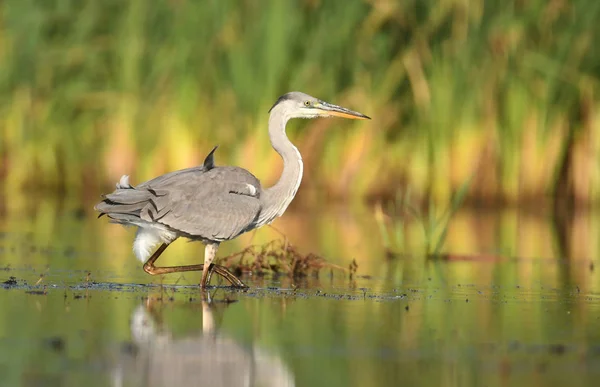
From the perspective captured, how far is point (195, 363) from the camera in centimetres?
576

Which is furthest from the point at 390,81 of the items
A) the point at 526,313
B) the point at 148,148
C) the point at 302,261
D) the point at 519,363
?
the point at 519,363

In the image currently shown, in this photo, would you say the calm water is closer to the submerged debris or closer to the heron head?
the submerged debris

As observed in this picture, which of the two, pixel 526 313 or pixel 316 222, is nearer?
pixel 526 313

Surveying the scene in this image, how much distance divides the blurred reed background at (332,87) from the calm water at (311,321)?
3939mm

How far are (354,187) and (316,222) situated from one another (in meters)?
1.96

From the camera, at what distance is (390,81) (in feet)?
53.2

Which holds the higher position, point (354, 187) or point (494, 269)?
point (354, 187)

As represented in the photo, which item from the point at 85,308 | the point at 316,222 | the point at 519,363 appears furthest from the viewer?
the point at 316,222

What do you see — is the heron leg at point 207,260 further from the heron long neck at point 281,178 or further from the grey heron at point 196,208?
the heron long neck at point 281,178

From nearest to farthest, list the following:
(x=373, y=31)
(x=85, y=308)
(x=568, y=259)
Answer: (x=85, y=308) → (x=568, y=259) → (x=373, y=31)

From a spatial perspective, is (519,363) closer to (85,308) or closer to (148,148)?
(85,308)

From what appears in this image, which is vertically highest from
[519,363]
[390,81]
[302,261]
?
[390,81]

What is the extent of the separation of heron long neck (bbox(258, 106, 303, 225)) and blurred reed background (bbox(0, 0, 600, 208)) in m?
5.90

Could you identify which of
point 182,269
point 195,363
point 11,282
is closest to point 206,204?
point 182,269
